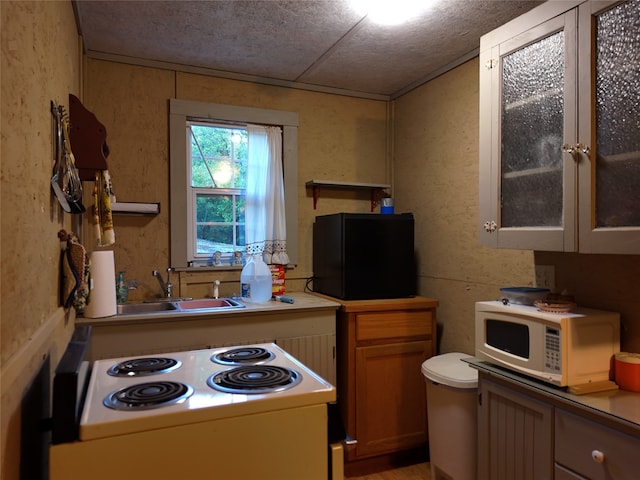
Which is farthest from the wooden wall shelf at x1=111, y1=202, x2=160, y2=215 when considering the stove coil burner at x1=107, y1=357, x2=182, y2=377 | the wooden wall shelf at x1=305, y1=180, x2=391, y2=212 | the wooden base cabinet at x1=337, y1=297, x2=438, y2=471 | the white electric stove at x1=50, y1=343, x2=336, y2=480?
the white electric stove at x1=50, y1=343, x2=336, y2=480

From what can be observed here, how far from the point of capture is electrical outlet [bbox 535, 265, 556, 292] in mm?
2193

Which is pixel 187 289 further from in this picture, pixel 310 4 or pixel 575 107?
pixel 575 107

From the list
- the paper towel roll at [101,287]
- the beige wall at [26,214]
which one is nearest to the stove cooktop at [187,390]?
the beige wall at [26,214]

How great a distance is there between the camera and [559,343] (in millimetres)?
1656

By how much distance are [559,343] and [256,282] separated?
1.82m

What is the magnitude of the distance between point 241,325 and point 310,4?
175 cm

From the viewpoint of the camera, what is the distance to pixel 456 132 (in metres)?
2.86

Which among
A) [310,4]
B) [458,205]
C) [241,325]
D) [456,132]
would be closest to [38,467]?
[241,325]

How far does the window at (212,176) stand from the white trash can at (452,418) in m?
1.36

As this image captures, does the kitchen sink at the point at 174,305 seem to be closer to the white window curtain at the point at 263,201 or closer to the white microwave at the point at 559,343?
the white window curtain at the point at 263,201

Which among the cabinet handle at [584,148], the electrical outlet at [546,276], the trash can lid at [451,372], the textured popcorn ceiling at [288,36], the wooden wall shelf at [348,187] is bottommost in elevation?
the trash can lid at [451,372]

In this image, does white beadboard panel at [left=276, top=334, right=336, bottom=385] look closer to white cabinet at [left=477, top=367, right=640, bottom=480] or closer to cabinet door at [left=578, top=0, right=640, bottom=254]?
white cabinet at [left=477, top=367, right=640, bottom=480]

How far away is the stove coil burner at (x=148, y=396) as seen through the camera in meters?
1.03

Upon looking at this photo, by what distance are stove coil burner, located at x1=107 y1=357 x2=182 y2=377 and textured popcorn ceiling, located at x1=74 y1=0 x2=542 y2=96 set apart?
173 cm
